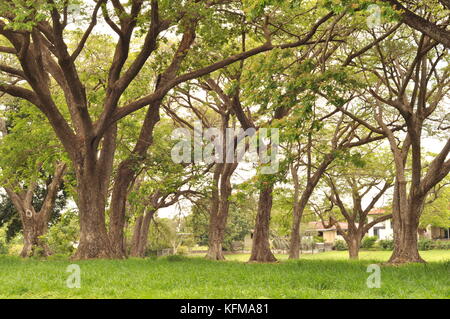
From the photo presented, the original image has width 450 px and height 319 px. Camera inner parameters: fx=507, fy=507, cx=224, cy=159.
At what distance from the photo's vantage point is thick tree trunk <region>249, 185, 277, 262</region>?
67.2 feet

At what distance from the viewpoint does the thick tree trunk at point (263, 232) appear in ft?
67.2

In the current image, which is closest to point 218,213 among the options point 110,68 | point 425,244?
point 110,68

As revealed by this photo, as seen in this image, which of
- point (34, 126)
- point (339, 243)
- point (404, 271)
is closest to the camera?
point (404, 271)

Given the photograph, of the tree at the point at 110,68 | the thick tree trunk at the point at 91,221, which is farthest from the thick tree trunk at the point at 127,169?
the thick tree trunk at the point at 91,221

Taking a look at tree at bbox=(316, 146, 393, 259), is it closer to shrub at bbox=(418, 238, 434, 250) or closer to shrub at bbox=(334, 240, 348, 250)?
shrub at bbox=(418, 238, 434, 250)

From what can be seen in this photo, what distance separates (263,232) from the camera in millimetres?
20734

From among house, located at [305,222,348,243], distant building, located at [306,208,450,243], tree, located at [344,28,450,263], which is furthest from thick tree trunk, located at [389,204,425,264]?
house, located at [305,222,348,243]

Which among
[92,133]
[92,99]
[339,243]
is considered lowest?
[339,243]

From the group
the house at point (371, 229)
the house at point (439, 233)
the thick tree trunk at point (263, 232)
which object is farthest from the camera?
the house at point (371, 229)

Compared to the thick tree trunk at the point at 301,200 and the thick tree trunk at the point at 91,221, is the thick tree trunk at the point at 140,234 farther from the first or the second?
the thick tree trunk at the point at 91,221

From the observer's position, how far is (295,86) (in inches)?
520
